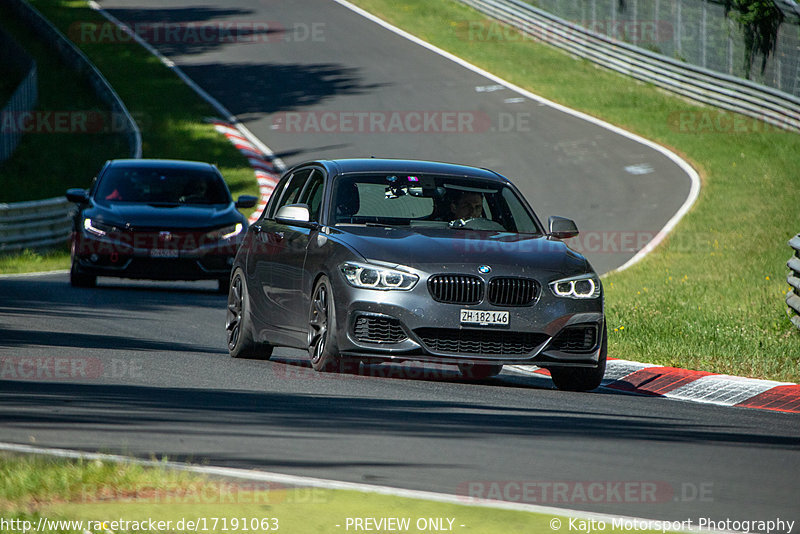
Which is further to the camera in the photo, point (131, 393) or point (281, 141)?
point (281, 141)

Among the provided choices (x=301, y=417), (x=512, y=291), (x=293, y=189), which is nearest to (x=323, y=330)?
(x=512, y=291)

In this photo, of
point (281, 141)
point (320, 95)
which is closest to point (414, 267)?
point (281, 141)

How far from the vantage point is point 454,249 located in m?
10.2

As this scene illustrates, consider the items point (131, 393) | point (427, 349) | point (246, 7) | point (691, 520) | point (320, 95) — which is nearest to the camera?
point (691, 520)

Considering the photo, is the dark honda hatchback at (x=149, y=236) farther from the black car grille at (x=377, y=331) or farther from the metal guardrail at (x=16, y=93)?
the metal guardrail at (x=16, y=93)

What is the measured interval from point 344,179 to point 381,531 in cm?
615

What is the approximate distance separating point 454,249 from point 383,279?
1.90ft

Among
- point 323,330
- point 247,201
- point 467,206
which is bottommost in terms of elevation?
point 247,201

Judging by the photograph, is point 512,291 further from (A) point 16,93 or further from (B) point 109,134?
(B) point 109,134

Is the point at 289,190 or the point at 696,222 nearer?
the point at 289,190

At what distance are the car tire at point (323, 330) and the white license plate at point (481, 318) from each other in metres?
0.91

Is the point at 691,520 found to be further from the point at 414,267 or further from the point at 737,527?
the point at 414,267

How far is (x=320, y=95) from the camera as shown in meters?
40.4

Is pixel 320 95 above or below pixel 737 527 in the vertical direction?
below
